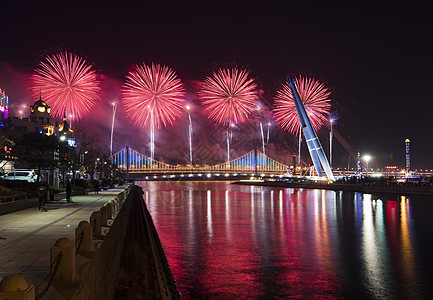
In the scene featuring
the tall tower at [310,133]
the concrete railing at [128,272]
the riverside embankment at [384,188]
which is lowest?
the concrete railing at [128,272]

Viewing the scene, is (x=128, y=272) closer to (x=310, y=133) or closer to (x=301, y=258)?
(x=301, y=258)

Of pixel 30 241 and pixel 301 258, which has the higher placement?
pixel 30 241

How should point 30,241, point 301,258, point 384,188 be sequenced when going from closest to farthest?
point 30,241 → point 301,258 → point 384,188

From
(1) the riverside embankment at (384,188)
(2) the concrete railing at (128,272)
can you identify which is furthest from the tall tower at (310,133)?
(2) the concrete railing at (128,272)

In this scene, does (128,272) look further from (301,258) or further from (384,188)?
(384,188)

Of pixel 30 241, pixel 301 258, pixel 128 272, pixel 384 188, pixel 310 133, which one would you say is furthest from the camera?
pixel 310 133

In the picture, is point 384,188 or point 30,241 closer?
point 30,241

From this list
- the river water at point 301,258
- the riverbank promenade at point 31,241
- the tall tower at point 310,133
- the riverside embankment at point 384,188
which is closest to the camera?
the riverbank promenade at point 31,241

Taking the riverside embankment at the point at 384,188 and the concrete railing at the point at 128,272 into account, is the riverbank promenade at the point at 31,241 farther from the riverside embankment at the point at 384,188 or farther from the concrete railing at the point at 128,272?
the riverside embankment at the point at 384,188

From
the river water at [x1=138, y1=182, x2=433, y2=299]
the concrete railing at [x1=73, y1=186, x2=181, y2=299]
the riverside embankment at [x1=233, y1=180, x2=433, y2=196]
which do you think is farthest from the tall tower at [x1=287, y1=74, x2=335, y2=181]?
the concrete railing at [x1=73, y1=186, x2=181, y2=299]

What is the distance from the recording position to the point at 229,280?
12000 millimetres

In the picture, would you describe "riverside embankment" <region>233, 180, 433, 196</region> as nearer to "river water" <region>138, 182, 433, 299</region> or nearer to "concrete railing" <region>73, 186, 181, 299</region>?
"river water" <region>138, 182, 433, 299</region>

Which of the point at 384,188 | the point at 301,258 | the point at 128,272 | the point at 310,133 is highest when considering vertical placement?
the point at 310,133

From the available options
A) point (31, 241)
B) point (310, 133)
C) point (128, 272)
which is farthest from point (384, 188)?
point (31, 241)
